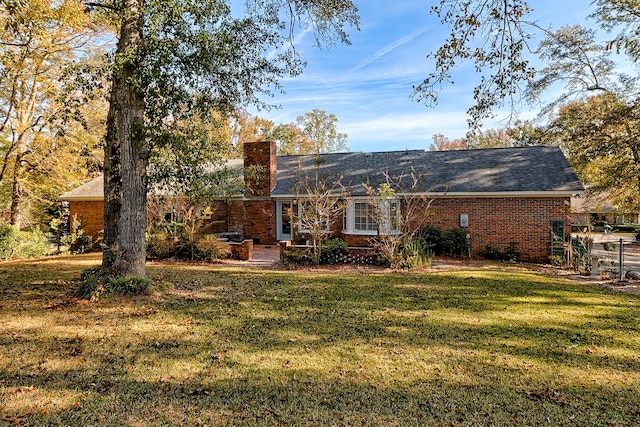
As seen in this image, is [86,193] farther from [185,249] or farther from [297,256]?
[297,256]

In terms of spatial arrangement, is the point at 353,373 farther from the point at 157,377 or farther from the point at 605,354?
the point at 605,354

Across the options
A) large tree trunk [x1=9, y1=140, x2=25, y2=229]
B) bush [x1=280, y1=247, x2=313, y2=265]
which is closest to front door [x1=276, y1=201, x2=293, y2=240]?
bush [x1=280, y1=247, x2=313, y2=265]

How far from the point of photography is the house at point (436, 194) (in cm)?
1411

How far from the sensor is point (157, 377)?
13.9 feet

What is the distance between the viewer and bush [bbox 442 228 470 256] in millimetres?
14586

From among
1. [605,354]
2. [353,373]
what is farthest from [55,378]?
[605,354]

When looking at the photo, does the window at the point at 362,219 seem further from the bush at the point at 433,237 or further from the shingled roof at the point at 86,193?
the shingled roof at the point at 86,193

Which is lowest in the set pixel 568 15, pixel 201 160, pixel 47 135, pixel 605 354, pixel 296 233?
pixel 605 354

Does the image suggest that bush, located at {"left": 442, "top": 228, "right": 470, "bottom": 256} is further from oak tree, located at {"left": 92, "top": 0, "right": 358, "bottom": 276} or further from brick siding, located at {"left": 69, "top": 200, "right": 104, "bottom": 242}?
brick siding, located at {"left": 69, "top": 200, "right": 104, "bottom": 242}

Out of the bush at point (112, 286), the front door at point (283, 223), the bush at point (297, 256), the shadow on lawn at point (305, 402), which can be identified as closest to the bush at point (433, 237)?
the bush at point (297, 256)

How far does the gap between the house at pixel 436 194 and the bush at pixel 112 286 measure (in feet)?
14.8

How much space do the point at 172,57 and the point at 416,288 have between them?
293 inches

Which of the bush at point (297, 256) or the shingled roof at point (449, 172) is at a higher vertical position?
the shingled roof at point (449, 172)

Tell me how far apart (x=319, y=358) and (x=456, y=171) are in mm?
13745
